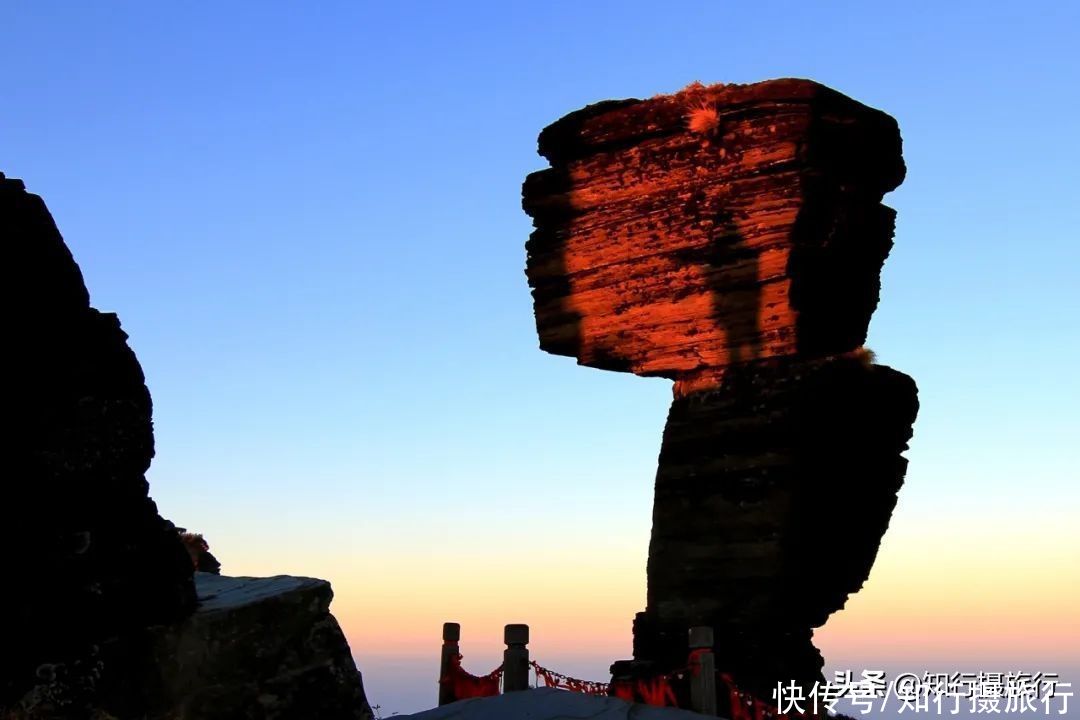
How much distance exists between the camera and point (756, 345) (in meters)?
19.6

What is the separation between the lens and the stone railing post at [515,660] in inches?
653

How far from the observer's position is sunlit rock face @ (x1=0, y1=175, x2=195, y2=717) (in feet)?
24.9

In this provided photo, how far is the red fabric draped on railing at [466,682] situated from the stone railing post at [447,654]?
0.02 meters

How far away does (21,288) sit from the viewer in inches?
314

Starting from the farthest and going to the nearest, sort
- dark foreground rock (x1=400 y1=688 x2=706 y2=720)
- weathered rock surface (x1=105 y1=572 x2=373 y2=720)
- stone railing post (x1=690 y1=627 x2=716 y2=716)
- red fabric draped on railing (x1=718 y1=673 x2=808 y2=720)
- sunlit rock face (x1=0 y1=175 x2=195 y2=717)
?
red fabric draped on railing (x1=718 y1=673 x2=808 y2=720) < stone railing post (x1=690 y1=627 x2=716 y2=716) < dark foreground rock (x1=400 y1=688 x2=706 y2=720) < weathered rock surface (x1=105 y1=572 x2=373 y2=720) < sunlit rock face (x1=0 y1=175 x2=195 y2=717)

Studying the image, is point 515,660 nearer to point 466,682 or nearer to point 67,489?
point 466,682

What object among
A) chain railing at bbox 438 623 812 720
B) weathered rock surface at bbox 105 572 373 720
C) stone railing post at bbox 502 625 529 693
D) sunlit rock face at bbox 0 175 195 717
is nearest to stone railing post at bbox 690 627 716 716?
chain railing at bbox 438 623 812 720

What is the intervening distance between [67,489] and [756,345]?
13279 millimetres

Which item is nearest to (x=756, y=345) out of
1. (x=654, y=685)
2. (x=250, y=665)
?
(x=654, y=685)

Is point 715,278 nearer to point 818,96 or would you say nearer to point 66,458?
point 818,96

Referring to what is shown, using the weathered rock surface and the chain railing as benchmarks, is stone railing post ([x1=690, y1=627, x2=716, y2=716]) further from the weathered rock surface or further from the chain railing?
the weathered rock surface

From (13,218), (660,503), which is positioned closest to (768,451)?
(660,503)

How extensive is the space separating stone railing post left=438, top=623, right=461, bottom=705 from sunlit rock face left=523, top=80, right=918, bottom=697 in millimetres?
2816

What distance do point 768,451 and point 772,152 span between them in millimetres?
4469
